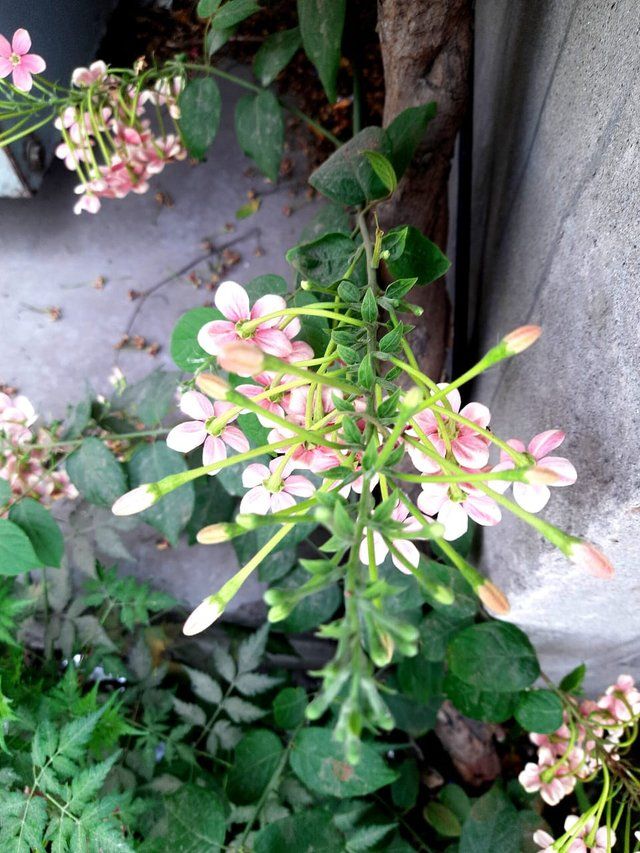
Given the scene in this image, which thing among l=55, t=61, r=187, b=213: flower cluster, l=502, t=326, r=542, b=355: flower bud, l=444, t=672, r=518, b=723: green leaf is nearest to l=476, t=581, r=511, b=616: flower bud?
l=502, t=326, r=542, b=355: flower bud

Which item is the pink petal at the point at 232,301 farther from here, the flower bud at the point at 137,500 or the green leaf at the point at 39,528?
the green leaf at the point at 39,528

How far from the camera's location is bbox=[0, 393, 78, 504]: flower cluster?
866 millimetres

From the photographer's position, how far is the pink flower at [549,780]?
81 cm

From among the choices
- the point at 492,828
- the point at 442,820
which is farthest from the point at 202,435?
the point at 442,820

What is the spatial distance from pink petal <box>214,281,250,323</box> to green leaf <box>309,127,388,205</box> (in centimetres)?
26

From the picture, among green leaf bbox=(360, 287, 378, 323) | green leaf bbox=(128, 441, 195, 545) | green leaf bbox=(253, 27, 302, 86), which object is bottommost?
green leaf bbox=(128, 441, 195, 545)

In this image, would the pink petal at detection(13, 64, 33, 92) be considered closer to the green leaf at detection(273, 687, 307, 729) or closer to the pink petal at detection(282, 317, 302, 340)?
the pink petal at detection(282, 317, 302, 340)

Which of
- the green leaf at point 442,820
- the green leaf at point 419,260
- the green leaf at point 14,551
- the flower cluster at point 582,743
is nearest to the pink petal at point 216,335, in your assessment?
the green leaf at point 419,260

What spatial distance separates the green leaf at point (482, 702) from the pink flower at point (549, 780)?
0.25 feet

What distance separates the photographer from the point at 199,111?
0.91m

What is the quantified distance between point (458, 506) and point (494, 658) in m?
0.48

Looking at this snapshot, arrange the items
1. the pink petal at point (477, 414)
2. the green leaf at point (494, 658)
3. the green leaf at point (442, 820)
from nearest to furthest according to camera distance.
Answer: the pink petal at point (477, 414) < the green leaf at point (494, 658) < the green leaf at point (442, 820)

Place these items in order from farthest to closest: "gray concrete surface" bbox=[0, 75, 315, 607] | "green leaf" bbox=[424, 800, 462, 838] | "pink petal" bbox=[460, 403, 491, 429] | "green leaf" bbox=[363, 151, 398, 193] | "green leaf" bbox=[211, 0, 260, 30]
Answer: "gray concrete surface" bbox=[0, 75, 315, 607] → "green leaf" bbox=[424, 800, 462, 838] → "green leaf" bbox=[211, 0, 260, 30] → "green leaf" bbox=[363, 151, 398, 193] → "pink petal" bbox=[460, 403, 491, 429]

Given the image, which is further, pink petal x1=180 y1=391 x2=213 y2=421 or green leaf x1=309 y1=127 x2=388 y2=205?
green leaf x1=309 y1=127 x2=388 y2=205
